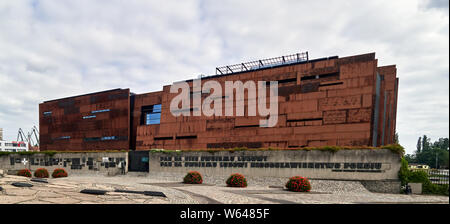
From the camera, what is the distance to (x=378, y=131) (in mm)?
36500

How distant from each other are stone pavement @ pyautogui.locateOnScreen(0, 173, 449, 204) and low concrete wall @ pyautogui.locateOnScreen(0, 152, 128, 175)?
151 inches

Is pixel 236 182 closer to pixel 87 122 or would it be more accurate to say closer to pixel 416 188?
pixel 416 188

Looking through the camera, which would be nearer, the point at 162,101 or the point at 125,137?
the point at 162,101

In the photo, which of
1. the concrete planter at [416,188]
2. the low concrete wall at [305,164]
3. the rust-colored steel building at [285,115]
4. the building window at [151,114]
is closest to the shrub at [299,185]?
the low concrete wall at [305,164]

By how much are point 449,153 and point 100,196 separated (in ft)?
49.2

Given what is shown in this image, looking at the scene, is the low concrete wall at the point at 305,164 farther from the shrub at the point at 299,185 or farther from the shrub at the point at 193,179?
the shrub at the point at 299,185

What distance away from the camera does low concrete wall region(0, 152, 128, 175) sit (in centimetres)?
4100

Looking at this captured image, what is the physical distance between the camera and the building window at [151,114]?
52.1 m

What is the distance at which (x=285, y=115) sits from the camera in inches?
1487

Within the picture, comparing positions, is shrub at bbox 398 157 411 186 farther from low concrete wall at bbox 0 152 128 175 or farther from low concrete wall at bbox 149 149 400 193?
low concrete wall at bbox 0 152 128 175

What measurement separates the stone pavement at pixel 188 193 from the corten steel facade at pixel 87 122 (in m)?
18.7

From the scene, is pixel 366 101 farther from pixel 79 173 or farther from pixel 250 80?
pixel 79 173

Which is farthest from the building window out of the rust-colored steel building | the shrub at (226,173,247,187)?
the shrub at (226,173,247,187)

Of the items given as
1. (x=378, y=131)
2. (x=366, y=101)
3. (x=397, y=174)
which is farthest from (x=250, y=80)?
(x=397, y=174)
